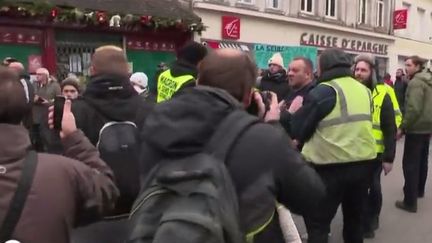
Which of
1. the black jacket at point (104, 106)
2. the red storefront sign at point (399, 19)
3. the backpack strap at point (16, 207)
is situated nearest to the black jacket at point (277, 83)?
the black jacket at point (104, 106)

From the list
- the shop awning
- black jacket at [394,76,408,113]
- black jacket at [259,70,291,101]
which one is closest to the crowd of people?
black jacket at [259,70,291,101]

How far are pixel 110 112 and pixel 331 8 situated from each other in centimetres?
2135

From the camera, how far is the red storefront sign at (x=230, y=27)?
17922 millimetres

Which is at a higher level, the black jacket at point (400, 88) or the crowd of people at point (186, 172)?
the crowd of people at point (186, 172)

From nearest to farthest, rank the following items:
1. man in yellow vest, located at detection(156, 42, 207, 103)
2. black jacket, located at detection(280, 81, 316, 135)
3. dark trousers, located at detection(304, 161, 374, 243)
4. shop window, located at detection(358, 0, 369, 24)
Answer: dark trousers, located at detection(304, 161, 374, 243), man in yellow vest, located at detection(156, 42, 207, 103), black jacket, located at detection(280, 81, 316, 135), shop window, located at detection(358, 0, 369, 24)

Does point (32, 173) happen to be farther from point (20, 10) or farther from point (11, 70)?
point (20, 10)

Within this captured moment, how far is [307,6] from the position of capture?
2227 centimetres

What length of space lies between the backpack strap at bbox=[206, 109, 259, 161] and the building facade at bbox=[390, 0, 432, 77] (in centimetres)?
2738

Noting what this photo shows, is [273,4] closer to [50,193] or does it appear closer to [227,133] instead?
[227,133]

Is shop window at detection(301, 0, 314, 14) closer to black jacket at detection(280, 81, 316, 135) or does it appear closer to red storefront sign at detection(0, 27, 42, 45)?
red storefront sign at detection(0, 27, 42, 45)

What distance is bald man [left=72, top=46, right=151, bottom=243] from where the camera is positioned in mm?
3777

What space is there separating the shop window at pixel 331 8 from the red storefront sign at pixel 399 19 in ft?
17.0

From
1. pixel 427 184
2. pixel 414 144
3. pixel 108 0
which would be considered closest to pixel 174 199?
pixel 414 144

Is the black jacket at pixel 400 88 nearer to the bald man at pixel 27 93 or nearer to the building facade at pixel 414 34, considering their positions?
the building facade at pixel 414 34
